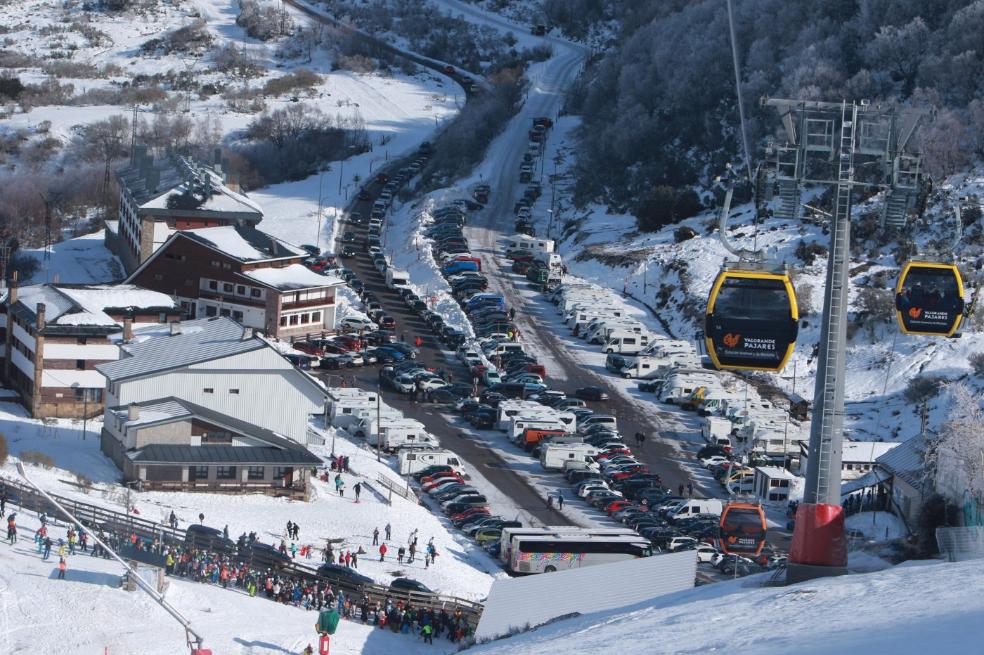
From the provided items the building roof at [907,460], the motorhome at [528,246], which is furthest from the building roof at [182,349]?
the motorhome at [528,246]

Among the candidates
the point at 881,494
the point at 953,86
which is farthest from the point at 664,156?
the point at 881,494

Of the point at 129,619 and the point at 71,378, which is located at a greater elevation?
the point at 129,619

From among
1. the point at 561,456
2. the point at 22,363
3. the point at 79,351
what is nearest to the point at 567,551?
the point at 561,456

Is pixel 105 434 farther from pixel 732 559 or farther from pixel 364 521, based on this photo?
pixel 732 559

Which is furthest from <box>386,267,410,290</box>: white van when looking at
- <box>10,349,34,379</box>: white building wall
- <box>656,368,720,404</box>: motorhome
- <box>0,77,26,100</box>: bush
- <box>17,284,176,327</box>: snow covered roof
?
<box>0,77,26,100</box>: bush

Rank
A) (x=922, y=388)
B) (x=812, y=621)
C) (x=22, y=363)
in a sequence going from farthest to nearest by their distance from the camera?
(x=922, y=388) → (x=22, y=363) → (x=812, y=621)

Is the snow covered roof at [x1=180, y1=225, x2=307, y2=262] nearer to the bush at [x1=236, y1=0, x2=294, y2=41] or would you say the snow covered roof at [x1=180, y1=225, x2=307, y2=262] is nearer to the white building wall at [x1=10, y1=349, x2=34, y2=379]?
the white building wall at [x1=10, y1=349, x2=34, y2=379]

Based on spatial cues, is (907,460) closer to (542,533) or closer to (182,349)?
(542,533)
